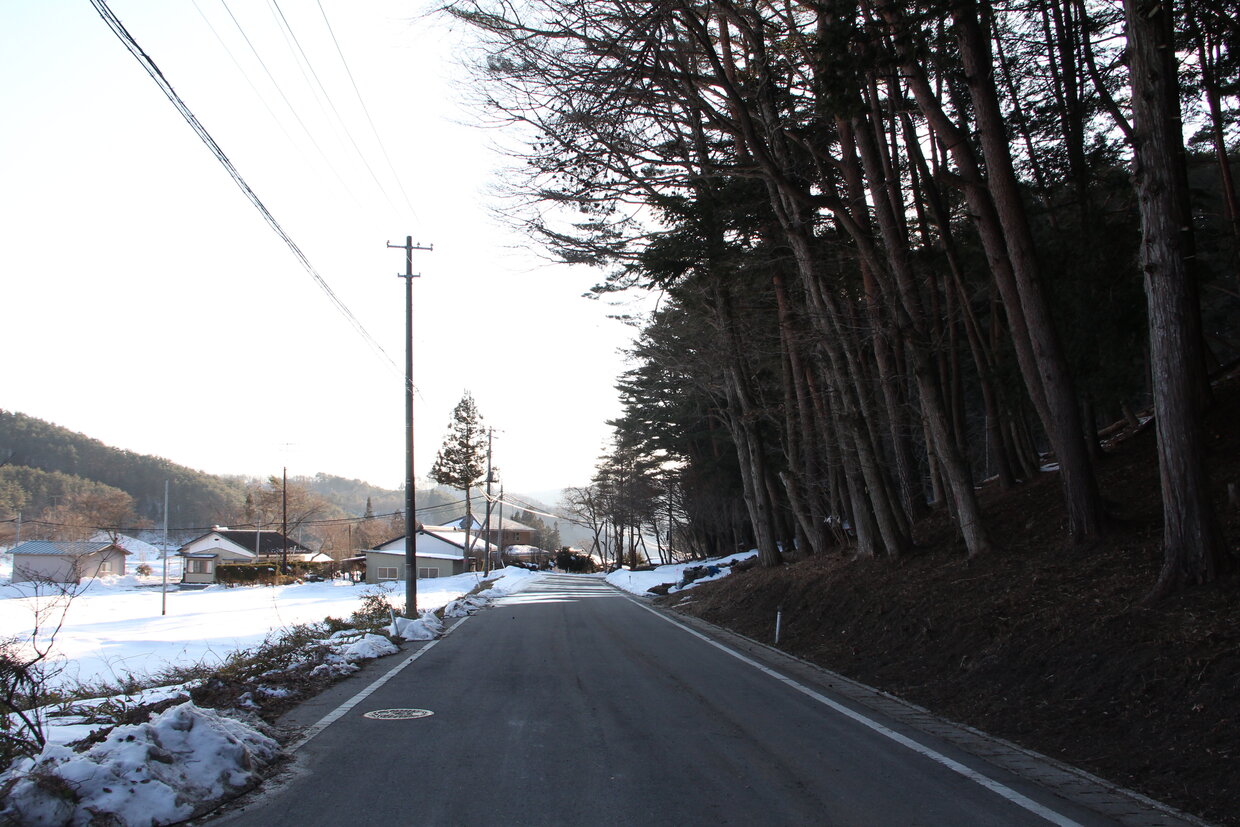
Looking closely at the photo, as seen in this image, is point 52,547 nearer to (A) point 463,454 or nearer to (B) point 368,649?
(A) point 463,454

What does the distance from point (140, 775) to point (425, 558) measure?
236 ft

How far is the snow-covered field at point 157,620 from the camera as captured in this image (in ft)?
50.8

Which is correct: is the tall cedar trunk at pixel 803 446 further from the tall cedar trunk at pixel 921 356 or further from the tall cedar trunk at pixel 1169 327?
the tall cedar trunk at pixel 1169 327

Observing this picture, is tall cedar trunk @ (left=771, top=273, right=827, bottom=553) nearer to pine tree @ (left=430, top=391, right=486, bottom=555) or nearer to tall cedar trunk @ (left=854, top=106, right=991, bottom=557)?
tall cedar trunk @ (left=854, top=106, right=991, bottom=557)

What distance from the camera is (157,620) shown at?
34.8 metres

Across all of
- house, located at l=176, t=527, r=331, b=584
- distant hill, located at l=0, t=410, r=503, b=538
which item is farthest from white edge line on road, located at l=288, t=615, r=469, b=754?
distant hill, located at l=0, t=410, r=503, b=538

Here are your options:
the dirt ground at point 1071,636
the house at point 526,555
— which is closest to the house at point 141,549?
the house at point 526,555

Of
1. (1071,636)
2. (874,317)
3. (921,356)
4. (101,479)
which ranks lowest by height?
(1071,636)

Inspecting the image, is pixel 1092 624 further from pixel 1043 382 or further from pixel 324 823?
pixel 324 823

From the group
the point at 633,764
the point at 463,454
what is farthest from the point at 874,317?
the point at 463,454

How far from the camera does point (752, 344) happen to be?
760 inches

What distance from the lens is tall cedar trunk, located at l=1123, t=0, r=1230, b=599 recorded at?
24.2 ft

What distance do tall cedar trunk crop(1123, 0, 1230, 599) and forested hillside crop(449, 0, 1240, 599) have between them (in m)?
0.02

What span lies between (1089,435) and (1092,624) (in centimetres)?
989
